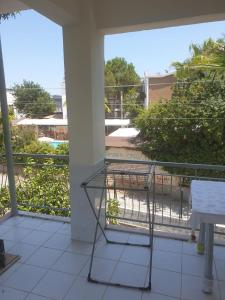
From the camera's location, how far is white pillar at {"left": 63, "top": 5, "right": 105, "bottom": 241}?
2.42 metres

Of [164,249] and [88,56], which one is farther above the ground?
[88,56]

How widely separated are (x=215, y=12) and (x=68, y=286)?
2587mm

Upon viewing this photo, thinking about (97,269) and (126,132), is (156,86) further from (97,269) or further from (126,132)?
(97,269)

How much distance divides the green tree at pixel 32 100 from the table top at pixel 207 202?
11298 millimetres

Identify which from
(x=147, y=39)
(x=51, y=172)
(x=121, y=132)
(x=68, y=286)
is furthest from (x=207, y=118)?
(x=68, y=286)

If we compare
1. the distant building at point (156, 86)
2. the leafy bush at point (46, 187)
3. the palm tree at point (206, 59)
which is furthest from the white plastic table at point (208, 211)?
the distant building at point (156, 86)

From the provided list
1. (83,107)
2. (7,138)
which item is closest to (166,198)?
(7,138)

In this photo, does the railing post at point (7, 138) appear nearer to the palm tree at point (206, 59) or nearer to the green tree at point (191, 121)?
the palm tree at point (206, 59)

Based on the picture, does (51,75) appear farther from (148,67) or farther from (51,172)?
(51,172)

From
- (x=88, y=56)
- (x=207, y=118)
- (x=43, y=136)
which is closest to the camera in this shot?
(x=88, y=56)

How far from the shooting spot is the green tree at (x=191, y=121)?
8414mm

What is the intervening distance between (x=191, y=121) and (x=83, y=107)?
6.90 m

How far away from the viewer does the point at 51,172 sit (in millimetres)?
4855

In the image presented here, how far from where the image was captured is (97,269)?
228 cm
